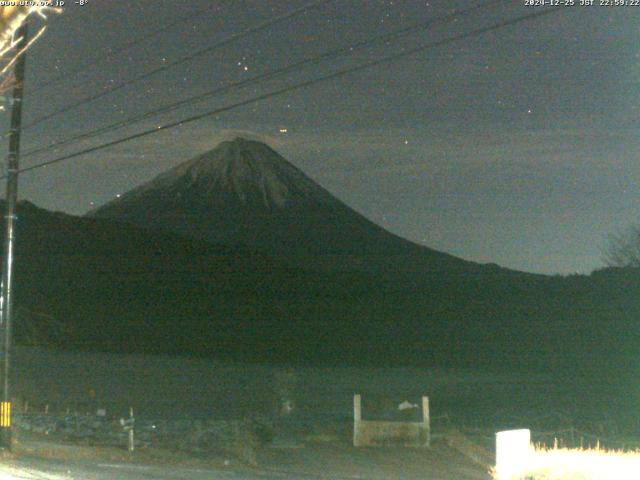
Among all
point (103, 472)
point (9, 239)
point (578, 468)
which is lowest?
point (103, 472)

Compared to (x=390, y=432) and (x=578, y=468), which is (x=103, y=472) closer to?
(x=578, y=468)

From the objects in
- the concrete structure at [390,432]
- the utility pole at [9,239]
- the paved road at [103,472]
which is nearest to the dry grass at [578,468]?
the paved road at [103,472]

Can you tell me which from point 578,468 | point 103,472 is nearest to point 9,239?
point 103,472

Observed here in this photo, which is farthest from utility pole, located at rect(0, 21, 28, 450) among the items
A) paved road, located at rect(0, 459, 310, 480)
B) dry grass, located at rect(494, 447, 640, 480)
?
dry grass, located at rect(494, 447, 640, 480)

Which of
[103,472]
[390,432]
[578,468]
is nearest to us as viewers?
[578,468]

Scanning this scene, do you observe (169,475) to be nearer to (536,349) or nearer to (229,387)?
(229,387)

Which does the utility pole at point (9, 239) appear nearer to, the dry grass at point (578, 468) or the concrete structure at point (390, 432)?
the dry grass at point (578, 468)

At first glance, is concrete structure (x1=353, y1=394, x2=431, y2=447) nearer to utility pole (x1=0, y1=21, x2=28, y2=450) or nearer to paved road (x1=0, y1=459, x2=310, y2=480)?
paved road (x1=0, y1=459, x2=310, y2=480)
